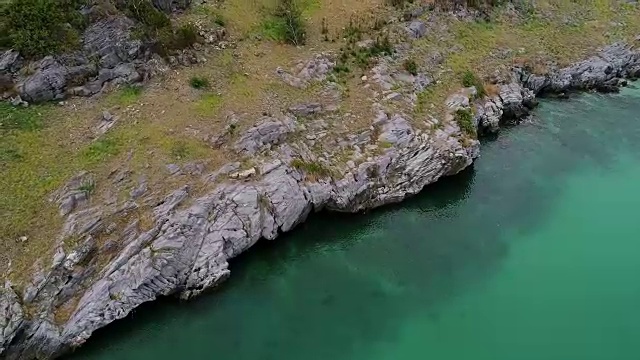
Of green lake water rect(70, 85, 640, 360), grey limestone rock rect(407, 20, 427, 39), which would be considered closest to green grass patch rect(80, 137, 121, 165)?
green lake water rect(70, 85, 640, 360)

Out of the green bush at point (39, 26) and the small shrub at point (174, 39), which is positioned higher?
the green bush at point (39, 26)

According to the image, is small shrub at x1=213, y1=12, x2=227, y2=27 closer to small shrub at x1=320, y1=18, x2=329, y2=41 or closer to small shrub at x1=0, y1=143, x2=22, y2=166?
small shrub at x1=320, y1=18, x2=329, y2=41

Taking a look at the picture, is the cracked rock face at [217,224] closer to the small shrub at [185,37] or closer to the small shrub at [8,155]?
the small shrub at [8,155]

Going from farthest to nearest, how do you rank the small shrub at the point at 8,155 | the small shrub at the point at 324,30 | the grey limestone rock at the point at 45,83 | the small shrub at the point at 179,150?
the small shrub at the point at 324,30, the grey limestone rock at the point at 45,83, the small shrub at the point at 179,150, the small shrub at the point at 8,155

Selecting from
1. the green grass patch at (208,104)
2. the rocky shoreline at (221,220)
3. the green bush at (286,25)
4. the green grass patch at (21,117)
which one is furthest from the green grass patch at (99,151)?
the green bush at (286,25)

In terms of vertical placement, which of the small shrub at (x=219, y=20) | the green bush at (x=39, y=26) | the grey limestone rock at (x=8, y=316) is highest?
the green bush at (x=39, y=26)

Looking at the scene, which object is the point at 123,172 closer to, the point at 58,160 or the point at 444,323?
the point at 58,160

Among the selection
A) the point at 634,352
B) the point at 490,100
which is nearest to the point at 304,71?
the point at 490,100
